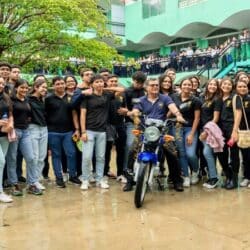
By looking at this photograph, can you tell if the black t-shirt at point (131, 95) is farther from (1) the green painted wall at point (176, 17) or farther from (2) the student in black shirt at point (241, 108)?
(1) the green painted wall at point (176, 17)

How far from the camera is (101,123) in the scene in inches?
262

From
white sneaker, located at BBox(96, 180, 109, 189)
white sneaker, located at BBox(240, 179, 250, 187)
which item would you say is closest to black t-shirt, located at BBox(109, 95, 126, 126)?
white sneaker, located at BBox(96, 180, 109, 189)

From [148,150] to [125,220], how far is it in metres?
1.08

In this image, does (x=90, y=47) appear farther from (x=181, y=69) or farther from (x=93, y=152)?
(x=181, y=69)

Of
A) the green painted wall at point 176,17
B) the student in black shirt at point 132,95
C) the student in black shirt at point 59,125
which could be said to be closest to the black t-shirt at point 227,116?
the student in black shirt at point 132,95

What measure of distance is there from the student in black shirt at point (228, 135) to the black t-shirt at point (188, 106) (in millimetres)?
387

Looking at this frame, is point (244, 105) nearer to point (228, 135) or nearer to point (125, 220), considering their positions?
point (228, 135)

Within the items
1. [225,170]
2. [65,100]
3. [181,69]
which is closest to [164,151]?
[225,170]

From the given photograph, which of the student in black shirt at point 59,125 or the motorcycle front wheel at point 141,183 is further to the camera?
the student in black shirt at point 59,125

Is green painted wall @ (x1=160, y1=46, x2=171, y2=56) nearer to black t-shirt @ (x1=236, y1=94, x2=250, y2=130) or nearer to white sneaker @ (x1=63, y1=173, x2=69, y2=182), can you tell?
white sneaker @ (x1=63, y1=173, x2=69, y2=182)

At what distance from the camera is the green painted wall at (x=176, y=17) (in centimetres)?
2548

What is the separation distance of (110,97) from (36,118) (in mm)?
1147

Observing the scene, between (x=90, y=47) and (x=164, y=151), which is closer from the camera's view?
(x=164, y=151)

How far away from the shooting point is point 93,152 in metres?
6.96
